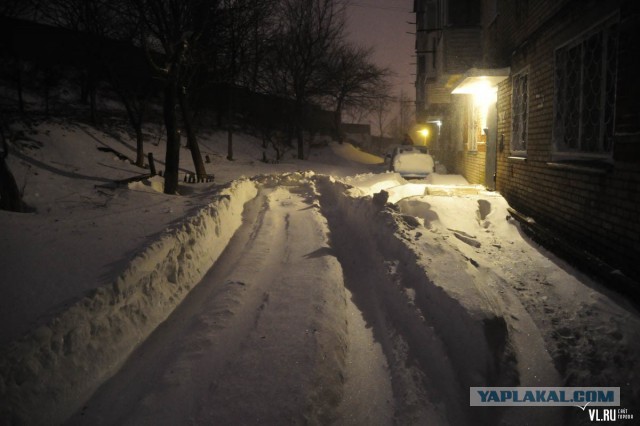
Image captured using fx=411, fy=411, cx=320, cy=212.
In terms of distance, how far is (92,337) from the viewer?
11.3 feet

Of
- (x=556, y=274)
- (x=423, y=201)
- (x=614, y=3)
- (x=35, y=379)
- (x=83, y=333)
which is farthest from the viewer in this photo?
(x=423, y=201)

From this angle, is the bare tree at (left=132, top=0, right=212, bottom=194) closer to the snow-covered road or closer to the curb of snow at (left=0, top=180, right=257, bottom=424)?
the curb of snow at (left=0, top=180, right=257, bottom=424)

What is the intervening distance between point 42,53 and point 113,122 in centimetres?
793

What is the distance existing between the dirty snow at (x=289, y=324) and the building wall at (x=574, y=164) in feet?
1.88

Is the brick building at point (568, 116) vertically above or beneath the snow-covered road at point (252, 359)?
above

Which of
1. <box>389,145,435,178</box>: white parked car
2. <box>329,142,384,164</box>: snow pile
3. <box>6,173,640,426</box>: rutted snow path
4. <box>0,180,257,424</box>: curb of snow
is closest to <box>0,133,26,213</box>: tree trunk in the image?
<box>6,173,640,426</box>: rutted snow path

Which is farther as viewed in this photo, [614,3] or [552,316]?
[614,3]

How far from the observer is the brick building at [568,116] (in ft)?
14.6

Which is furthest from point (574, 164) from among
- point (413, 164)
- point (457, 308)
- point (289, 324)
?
point (413, 164)

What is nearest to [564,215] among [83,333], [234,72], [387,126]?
[83,333]

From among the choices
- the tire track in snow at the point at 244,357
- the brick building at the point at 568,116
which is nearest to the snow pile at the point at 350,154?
the brick building at the point at 568,116

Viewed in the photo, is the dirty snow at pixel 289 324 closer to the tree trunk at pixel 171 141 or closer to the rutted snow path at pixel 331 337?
the rutted snow path at pixel 331 337

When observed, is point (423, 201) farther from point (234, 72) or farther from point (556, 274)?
point (234, 72)

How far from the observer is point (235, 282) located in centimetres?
494
